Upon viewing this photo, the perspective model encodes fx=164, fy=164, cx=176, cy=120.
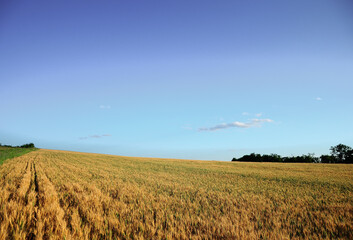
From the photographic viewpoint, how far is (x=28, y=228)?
3.62 m

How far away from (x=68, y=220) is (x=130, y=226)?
1.74 meters

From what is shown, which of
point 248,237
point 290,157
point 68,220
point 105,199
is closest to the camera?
point 248,237

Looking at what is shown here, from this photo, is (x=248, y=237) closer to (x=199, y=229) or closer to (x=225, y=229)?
(x=225, y=229)

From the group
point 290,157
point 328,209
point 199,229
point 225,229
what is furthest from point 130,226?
point 290,157

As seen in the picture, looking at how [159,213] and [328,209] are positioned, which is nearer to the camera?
[159,213]

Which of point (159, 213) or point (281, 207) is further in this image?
point (281, 207)

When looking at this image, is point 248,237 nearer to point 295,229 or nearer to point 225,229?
point 225,229

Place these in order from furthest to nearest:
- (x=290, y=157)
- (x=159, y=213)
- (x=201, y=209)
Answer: (x=290, y=157) < (x=201, y=209) < (x=159, y=213)

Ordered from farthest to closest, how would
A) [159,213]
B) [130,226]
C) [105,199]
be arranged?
[105,199] → [159,213] → [130,226]

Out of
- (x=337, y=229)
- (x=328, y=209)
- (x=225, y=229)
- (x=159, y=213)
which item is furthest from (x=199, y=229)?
(x=328, y=209)

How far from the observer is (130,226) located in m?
3.75

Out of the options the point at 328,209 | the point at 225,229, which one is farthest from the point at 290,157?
the point at 225,229

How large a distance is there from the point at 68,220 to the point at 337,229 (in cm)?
686

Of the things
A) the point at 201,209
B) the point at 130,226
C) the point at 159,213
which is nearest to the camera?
the point at 130,226
